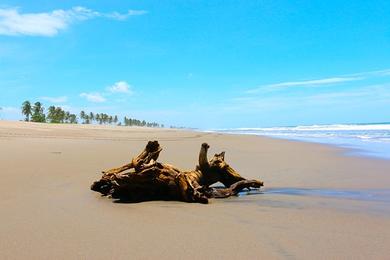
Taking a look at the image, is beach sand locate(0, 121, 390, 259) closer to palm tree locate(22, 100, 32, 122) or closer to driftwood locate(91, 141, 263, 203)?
driftwood locate(91, 141, 263, 203)

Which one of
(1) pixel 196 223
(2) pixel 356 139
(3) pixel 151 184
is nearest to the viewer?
(1) pixel 196 223

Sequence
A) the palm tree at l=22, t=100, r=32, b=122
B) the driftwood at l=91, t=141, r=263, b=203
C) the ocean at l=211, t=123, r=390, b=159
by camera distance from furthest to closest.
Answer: the palm tree at l=22, t=100, r=32, b=122, the ocean at l=211, t=123, r=390, b=159, the driftwood at l=91, t=141, r=263, b=203

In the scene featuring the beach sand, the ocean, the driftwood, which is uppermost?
the ocean

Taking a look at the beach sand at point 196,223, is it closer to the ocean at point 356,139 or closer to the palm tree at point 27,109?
the ocean at point 356,139

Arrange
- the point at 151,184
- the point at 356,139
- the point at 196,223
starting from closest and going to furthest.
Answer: the point at 196,223 < the point at 151,184 < the point at 356,139

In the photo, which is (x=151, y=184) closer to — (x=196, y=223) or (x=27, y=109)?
(x=196, y=223)

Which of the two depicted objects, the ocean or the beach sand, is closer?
the beach sand

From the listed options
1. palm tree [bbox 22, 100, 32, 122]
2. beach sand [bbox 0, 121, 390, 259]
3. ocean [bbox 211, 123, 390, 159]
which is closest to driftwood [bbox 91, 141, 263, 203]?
beach sand [bbox 0, 121, 390, 259]

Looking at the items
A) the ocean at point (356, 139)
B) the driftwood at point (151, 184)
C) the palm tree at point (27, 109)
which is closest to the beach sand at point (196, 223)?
the driftwood at point (151, 184)

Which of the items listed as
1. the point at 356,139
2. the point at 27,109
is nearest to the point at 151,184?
the point at 356,139

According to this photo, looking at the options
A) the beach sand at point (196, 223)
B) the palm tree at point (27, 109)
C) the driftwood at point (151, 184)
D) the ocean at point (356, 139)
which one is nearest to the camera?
the beach sand at point (196, 223)

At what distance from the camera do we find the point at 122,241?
349 centimetres

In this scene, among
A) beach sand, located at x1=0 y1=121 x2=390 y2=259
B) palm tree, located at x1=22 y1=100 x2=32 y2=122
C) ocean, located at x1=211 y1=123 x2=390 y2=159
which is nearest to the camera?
beach sand, located at x1=0 y1=121 x2=390 y2=259

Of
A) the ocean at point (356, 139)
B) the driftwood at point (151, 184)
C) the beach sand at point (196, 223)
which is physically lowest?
the beach sand at point (196, 223)
